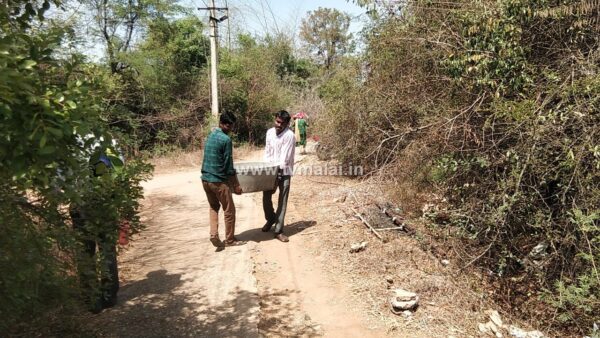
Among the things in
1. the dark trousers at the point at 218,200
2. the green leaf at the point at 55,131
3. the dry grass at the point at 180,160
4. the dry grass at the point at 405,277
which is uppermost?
the green leaf at the point at 55,131

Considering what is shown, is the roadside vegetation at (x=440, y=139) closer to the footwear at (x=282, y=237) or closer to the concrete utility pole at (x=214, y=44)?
the footwear at (x=282, y=237)

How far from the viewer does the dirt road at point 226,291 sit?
153 inches

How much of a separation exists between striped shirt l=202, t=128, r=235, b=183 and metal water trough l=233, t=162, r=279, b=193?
340 millimetres

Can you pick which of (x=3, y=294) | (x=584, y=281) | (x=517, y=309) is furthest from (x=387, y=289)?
(x=3, y=294)

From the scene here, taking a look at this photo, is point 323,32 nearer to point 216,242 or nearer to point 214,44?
point 214,44

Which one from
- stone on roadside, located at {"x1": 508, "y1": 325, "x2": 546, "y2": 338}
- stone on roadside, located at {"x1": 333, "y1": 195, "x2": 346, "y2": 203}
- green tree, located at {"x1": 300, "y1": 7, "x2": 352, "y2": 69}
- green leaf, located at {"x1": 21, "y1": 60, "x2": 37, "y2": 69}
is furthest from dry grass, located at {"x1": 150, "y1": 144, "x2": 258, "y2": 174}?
green tree, located at {"x1": 300, "y1": 7, "x2": 352, "y2": 69}

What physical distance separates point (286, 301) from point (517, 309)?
2.68 metres

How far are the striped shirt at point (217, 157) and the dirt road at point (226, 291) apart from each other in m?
1.10

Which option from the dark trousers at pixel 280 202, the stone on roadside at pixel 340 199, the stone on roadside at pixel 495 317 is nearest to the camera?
the stone on roadside at pixel 495 317

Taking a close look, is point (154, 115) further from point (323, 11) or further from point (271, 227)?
point (323, 11)

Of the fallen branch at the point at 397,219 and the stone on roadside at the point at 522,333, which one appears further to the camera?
the fallen branch at the point at 397,219

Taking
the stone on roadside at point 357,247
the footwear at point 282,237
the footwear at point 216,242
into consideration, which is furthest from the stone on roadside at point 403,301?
the footwear at point 216,242

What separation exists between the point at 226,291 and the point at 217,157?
5.35ft

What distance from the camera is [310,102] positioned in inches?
840
